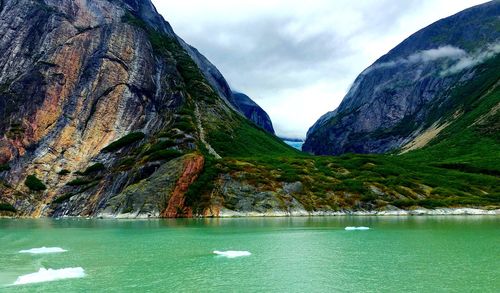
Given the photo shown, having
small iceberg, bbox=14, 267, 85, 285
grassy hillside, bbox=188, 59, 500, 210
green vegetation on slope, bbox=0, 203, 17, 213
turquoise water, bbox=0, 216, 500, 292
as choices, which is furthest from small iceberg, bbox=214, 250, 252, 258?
green vegetation on slope, bbox=0, 203, 17, 213

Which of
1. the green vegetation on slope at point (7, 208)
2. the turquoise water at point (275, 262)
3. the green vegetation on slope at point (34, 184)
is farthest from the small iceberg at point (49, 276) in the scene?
the green vegetation on slope at point (34, 184)

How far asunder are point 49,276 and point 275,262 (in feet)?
73.3

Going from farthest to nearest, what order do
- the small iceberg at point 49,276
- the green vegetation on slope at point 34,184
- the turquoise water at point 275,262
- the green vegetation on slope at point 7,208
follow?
the green vegetation on slope at point 34,184, the green vegetation on slope at point 7,208, the small iceberg at point 49,276, the turquoise water at point 275,262

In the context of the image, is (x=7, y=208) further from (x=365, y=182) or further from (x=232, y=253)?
(x=232, y=253)

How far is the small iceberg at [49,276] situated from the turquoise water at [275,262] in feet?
2.15

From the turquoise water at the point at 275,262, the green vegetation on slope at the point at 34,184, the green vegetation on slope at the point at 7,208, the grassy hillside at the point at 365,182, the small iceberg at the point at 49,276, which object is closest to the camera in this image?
the turquoise water at the point at 275,262

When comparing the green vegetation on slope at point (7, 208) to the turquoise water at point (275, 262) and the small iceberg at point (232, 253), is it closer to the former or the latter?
the turquoise water at point (275, 262)

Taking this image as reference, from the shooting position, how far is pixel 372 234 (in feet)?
251

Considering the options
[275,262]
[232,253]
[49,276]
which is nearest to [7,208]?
[232,253]

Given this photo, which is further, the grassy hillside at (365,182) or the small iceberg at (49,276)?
the grassy hillside at (365,182)

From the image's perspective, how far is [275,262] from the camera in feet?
163

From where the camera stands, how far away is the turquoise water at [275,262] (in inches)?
1480

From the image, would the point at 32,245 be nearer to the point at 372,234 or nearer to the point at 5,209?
the point at 372,234

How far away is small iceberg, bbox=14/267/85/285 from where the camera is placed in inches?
1587
